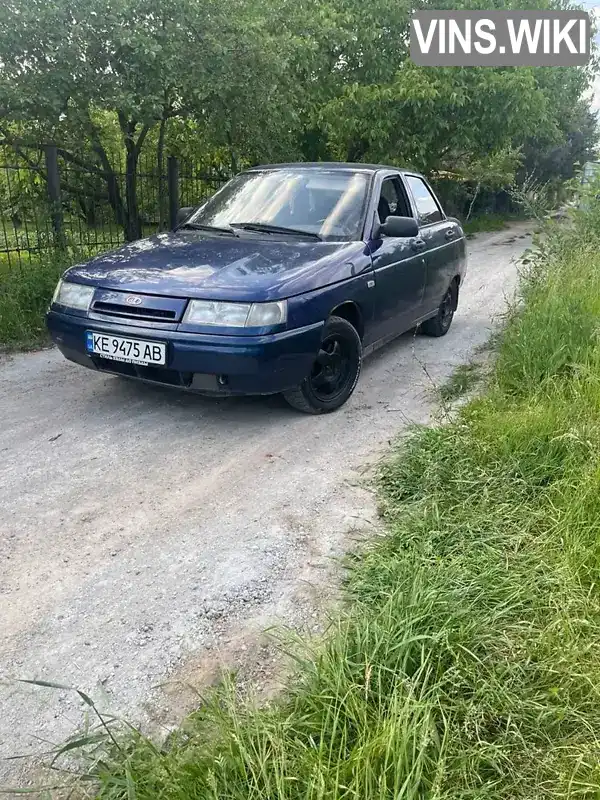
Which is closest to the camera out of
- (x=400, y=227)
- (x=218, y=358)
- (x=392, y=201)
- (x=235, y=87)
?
(x=218, y=358)

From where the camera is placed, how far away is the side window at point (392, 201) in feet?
17.4

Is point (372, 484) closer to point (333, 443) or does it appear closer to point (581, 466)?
point (333, 443)

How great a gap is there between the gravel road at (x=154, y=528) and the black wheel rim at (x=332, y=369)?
6.8 inches

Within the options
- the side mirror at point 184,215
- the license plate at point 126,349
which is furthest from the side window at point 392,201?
the license plate at point 126,349

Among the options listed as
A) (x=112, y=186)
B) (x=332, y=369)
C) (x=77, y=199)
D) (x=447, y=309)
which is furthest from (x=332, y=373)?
(x=112, y=186)

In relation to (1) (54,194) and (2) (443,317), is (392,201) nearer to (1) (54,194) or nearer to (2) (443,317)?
(2) (443,317)

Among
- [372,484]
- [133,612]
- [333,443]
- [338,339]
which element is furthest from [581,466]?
[133,612]

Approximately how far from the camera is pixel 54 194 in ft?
22.9

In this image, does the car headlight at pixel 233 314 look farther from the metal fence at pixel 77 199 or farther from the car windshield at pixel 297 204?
the metal fence at pixel 77 199

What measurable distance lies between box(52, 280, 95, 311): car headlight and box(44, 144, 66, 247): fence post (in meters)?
2.86

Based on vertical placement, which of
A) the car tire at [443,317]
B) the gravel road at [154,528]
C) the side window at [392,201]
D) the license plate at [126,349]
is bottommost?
the gravel road at [154,528]

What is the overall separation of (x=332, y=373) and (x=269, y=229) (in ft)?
3.95

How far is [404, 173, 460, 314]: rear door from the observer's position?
6023 millimetres

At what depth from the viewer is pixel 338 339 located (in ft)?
14.9
